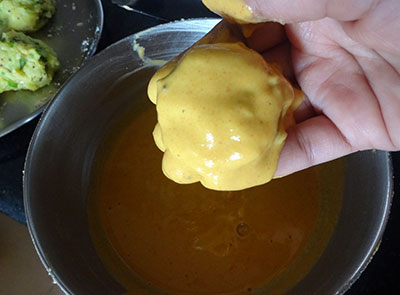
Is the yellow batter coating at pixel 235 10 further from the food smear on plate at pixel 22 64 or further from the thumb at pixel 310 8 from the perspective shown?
the food smear on plate at pixel 22 64

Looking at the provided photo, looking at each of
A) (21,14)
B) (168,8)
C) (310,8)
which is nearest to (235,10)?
(310,8)

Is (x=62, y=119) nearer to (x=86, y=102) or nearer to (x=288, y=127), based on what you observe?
(x=86, y=102)

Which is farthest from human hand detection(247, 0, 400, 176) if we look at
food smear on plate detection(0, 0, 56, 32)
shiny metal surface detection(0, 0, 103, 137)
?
food smear on plate detection(0, 0, 56, 32)

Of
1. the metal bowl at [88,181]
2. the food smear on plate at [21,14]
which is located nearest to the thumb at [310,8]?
the metal bowl at [88,181]

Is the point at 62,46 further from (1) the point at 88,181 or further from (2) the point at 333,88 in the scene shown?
(2) the point at 333,88

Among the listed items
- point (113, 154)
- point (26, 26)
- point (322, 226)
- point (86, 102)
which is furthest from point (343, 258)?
point (26, 26)
